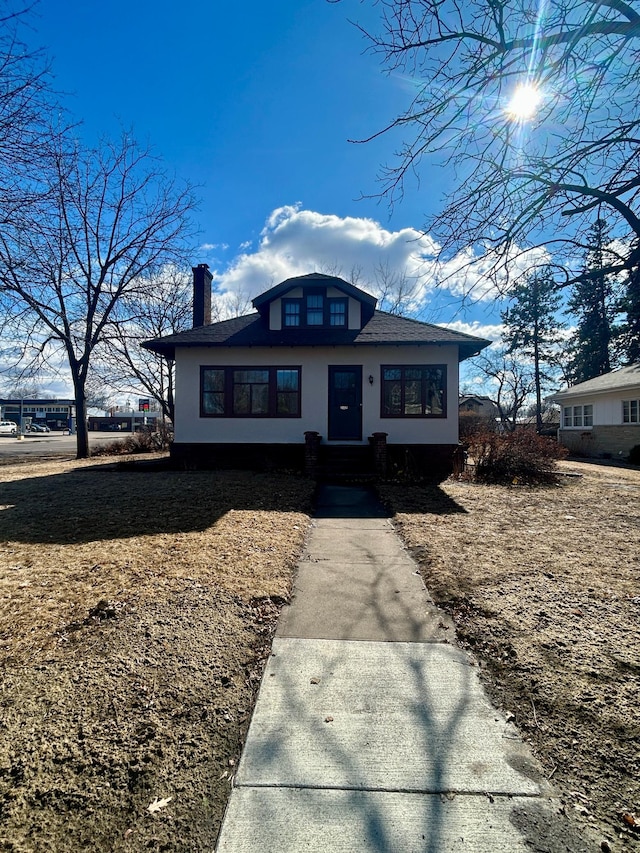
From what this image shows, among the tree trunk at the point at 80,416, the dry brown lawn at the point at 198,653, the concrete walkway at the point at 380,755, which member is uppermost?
the tree trunk at the point at 80,416

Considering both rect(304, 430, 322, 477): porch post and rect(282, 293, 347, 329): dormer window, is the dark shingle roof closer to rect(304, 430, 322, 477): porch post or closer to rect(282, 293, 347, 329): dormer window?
rect(282, 293, 347, 329): dormer window

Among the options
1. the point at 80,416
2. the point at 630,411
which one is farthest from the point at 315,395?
the point at 630,411

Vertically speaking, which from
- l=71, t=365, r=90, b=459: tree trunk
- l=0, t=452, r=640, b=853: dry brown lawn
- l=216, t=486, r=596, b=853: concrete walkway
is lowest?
l=216, t=486, r=596, b=853: concrete walkway

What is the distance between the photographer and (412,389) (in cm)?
1177

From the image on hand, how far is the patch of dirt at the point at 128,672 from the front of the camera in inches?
67.2

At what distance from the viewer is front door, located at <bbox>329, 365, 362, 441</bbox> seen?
1186 centimetres

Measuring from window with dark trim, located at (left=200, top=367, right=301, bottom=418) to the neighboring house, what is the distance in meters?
16.1

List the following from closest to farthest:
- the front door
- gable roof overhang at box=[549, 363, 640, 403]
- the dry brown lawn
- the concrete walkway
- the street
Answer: the concrete walkway, the dry brown lawn, the front door, gable roof overhang at box=[549, 363, 640, 403], the street

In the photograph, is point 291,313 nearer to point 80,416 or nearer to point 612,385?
point 80,416

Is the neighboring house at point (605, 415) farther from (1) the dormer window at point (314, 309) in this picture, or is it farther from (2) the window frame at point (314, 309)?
(1) the dormer window at point (314, 309)

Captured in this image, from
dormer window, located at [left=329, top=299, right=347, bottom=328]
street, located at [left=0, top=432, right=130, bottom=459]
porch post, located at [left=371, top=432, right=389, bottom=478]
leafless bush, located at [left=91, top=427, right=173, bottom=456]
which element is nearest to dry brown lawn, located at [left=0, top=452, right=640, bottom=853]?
porch post, located at [left=371, top=432, right=389, bottom=478]

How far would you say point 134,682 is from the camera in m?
2.47

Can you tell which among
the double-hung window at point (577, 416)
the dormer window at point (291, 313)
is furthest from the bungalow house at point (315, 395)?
the double-hung window at point (577, 416)

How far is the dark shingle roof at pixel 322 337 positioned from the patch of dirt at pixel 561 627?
5.60 m
